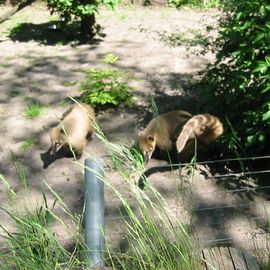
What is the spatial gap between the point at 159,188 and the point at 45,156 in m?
1.52

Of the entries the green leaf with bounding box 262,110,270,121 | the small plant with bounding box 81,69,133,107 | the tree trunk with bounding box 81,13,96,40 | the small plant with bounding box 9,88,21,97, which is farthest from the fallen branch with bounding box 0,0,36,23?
the green leaf with bounding box 262,110,270,121

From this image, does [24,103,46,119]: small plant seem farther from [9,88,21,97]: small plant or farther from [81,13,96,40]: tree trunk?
[81,13,96,40]: tree trunk

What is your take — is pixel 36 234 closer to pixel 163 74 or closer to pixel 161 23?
pixel 163 74

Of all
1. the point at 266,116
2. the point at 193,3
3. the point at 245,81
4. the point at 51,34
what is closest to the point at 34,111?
the point at 245,81

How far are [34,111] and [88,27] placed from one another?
3.03m

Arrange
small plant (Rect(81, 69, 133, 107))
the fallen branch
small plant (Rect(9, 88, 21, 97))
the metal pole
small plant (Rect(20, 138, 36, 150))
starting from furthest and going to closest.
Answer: the fallen branch → small plant (Rect(9, 88, 21, 97)) → small plant (Rect(81, 69, 133, 107)) → small plant (Rect(20, 138, 36, 150)) → the metal pole

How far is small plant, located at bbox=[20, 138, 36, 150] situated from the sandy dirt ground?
5 centimetres

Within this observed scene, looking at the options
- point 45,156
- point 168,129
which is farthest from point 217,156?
point 45,156

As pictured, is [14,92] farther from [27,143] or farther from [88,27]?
[88,27]

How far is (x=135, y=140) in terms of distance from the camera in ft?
19.9

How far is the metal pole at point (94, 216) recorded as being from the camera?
2.55 meters

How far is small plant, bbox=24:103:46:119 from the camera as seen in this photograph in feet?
22.2

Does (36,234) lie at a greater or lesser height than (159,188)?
greater

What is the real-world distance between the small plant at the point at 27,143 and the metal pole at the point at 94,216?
3.55 meters
